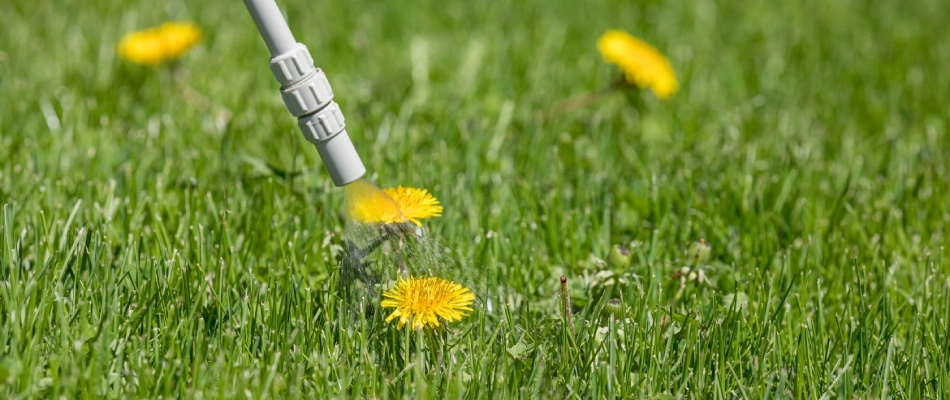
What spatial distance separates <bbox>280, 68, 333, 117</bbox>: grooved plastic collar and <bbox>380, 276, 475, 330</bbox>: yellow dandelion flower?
35 cm

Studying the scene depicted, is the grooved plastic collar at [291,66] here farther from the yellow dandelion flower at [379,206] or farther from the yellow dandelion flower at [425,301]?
the yellow dandelion flower at [425,301]

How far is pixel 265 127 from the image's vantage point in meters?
3.00

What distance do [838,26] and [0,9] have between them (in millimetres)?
3587

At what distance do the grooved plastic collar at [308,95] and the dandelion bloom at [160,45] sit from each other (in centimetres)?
176

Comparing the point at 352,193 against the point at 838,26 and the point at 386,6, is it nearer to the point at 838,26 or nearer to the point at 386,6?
the point at 386,6

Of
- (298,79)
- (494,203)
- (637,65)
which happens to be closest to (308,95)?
(298,79)

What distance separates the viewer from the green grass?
1.71 meters

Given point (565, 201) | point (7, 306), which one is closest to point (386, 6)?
point (565, 201)

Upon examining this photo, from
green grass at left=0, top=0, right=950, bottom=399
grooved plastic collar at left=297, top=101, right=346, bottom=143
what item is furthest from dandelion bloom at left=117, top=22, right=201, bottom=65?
grooved plastic collar at left=297, top=101, right=346, bottom=143

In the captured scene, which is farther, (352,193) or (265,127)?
(265,127)

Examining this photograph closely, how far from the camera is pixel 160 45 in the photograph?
321 centimetres

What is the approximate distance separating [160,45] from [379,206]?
179cm

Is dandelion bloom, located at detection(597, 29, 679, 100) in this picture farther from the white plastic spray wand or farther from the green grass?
the white plastic spray wand

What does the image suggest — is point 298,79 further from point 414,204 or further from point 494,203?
point 494,203
